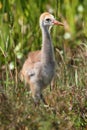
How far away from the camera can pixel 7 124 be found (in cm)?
505

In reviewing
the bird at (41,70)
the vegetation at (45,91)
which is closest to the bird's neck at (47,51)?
the bird at (41,70)

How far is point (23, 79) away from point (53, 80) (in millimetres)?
305

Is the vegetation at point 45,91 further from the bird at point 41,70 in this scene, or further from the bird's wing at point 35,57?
the bird's wing at point 35,57

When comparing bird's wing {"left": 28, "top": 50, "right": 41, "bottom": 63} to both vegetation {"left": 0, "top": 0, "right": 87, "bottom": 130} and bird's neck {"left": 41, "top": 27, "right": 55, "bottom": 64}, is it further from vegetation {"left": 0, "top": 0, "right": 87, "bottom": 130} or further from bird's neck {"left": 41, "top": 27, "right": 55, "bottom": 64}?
vegetation {"left": 0, "top": 0, "right": 87, "bottom": 130}

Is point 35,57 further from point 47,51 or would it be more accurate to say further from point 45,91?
point 45,91

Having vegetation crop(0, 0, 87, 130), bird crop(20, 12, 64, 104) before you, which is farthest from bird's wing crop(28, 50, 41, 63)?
vegetation crop(0, 0, 87, 130)

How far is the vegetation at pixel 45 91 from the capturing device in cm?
503

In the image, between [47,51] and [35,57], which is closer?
[47,51]

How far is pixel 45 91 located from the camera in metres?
6.73

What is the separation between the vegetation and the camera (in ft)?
16.5

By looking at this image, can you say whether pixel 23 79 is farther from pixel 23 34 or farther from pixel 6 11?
pixel 23 34

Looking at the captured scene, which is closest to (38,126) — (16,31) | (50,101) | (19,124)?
(19,124)

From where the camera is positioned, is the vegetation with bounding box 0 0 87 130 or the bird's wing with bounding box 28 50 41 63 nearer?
the vegetation with bounding box 0 0 87 130

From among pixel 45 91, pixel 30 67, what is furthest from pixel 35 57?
pixel 45 91
